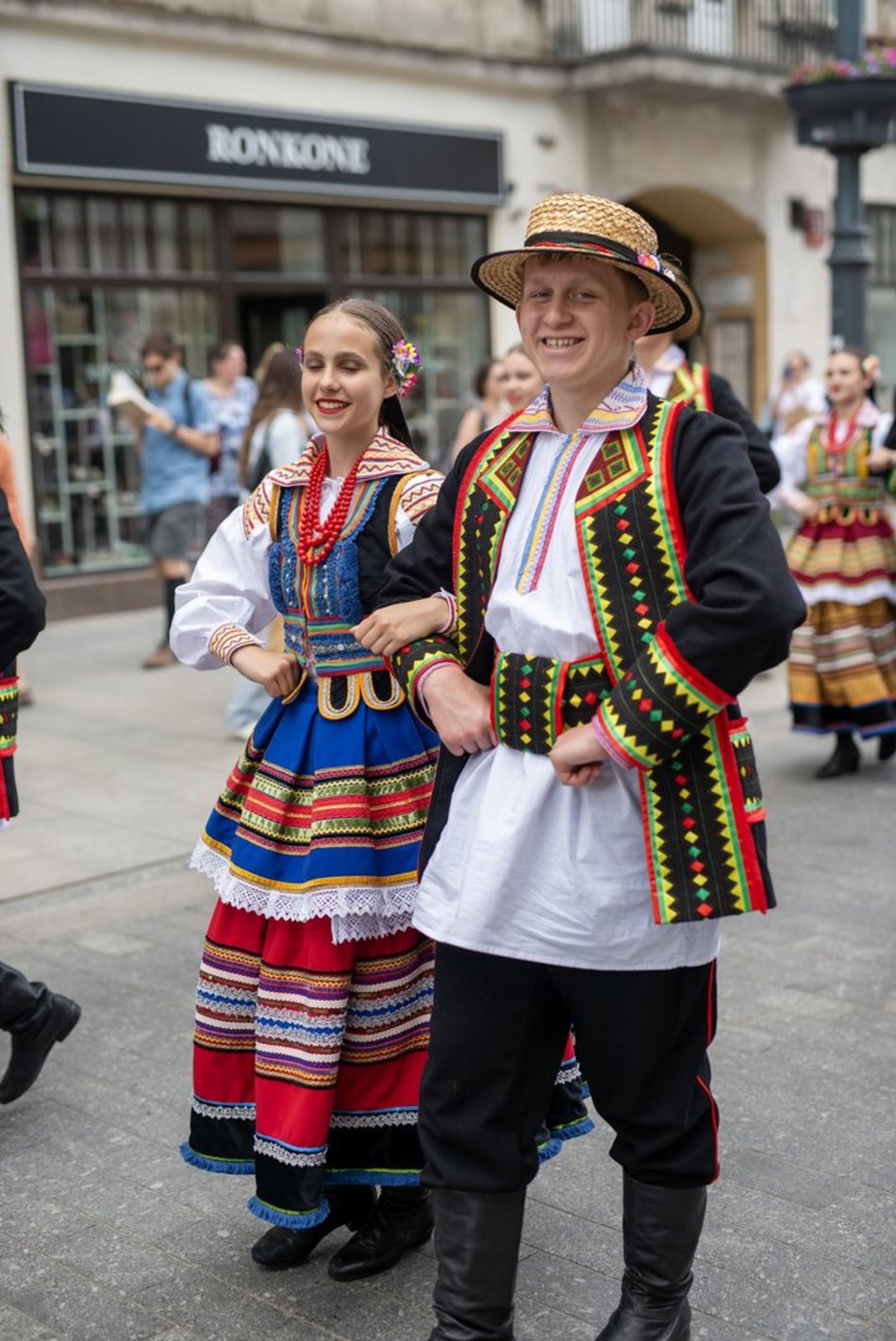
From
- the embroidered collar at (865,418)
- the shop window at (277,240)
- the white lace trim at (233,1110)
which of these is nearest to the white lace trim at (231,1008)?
the white lace trim at (233,1110)

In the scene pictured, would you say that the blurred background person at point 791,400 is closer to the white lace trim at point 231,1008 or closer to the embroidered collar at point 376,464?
the embroidered collar at point 376,464

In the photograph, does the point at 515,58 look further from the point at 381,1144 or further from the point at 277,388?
the point at 381,1144

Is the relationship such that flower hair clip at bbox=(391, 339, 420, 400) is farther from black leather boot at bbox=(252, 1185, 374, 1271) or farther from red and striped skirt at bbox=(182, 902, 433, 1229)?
black leather boot at bbox=(252, 1185, 374, 1271)

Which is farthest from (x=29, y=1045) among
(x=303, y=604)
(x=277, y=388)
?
(x=277, y=388)

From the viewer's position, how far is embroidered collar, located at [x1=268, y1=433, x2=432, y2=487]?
337cm

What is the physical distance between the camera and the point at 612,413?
2.67 m

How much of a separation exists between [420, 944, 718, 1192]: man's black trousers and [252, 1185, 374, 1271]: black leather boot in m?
0.68

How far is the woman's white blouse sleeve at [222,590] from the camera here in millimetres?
3398

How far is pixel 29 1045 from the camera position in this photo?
4078 millimetres

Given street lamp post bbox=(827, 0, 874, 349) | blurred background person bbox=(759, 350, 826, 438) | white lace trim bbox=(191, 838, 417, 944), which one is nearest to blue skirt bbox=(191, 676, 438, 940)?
white lace trim bbox=(191, 838, 417, 944)

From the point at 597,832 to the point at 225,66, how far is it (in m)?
11.6

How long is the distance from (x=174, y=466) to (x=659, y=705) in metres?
8.44

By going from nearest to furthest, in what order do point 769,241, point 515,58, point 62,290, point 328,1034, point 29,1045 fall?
1. point 328,1034
2. point 29,1045
3. point 62,290
4. point 515,58
5. point 769,241

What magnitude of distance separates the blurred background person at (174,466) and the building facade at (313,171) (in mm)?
1697
